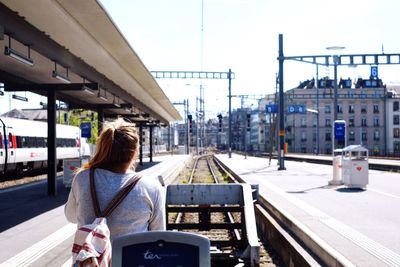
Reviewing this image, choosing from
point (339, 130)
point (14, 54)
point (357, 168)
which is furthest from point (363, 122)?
point (14, 54)

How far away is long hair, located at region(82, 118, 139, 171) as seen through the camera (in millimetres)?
3043

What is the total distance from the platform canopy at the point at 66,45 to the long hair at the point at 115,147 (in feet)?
26.7

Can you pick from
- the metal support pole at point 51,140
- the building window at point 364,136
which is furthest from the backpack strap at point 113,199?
the building window at point 364,136

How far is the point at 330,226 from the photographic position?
32.7 ft

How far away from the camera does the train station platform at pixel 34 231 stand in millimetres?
7980

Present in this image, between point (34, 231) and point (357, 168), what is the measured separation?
11894mm

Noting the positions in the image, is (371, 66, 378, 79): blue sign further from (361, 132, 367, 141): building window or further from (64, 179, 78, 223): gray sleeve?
(361, 132, 367, 141): building window

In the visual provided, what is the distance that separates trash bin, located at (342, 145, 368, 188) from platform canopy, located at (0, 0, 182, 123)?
7.98 meters

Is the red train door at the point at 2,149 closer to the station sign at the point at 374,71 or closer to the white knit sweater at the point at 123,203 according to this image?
the white knit sweater at the point at 123,203

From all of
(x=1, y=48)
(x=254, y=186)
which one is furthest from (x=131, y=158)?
(x=1, y=48)

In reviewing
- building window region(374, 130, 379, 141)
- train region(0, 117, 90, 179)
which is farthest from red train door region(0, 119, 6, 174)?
building window region(374, 130, 379, 141)

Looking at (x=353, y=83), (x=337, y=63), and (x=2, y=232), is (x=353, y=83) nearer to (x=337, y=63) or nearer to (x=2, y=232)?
(x=337, y=63)

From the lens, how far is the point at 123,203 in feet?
9.66

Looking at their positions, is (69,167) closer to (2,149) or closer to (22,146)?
(2,149)
